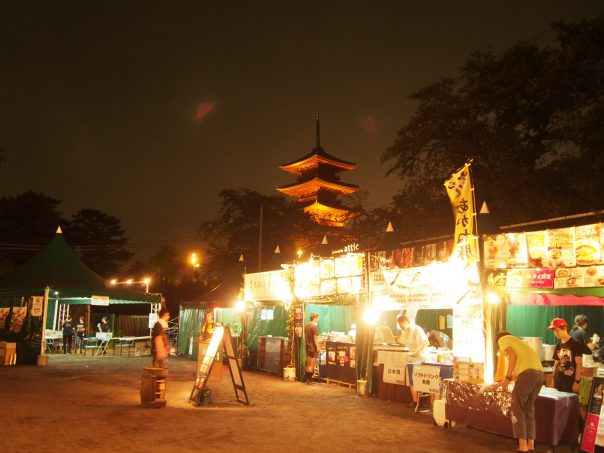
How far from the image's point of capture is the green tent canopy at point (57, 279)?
60.7 feet

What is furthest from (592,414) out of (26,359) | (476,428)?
(26,359)

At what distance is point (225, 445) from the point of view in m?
7.30

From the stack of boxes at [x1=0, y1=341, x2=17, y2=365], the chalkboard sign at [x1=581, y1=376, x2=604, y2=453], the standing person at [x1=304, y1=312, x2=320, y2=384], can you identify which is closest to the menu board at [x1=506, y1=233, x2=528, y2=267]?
the chalkboard sign at [x1=581, y1=376, x2=604, y2=453]

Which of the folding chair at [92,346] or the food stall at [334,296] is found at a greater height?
the food stall at [334,296]

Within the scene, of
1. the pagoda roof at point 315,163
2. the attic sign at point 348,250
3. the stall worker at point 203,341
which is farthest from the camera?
the pagoda roof at point 315,163

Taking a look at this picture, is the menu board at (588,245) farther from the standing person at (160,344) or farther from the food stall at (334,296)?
the standing person at (160,344)

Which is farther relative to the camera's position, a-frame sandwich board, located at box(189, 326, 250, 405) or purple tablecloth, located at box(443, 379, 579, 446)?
a-frame sandwich board, located at box(189, 326, 250, 405)

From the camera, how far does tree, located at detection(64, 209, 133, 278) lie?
4838 centimetres

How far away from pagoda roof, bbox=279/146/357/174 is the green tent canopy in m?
22.5

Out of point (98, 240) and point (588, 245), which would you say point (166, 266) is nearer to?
point (98, 240)

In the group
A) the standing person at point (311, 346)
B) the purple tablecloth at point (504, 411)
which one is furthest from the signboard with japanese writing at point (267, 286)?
the purple tablecloth at point (504, 411)

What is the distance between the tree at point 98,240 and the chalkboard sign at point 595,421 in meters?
46.7

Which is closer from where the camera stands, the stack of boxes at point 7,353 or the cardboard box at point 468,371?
the cardboard box at point 468,371

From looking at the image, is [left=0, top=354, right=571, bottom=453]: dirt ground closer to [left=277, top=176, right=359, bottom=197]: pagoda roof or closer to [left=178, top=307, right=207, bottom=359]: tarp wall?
[left=178, top=307, right=207, bottom=359]: tarp wall
